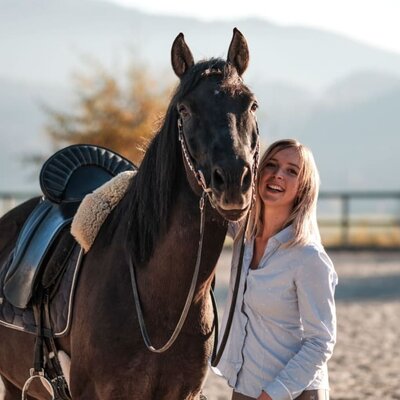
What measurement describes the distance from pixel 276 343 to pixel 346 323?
6.99m

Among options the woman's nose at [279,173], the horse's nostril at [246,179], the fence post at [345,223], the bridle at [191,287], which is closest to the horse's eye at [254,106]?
the bridle at [191,287]

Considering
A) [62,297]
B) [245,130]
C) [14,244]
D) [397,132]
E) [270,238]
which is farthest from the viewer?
[397,132]

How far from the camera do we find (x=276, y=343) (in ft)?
10.8

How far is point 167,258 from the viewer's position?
11.3 feet

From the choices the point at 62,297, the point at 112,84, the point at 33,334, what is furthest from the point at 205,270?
the point at 112,84

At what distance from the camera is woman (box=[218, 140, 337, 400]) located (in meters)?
3.16

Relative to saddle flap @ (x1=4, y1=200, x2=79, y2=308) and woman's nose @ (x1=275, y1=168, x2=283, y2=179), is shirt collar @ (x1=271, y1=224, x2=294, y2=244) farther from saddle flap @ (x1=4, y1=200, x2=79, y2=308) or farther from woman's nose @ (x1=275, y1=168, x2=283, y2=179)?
saddle flap @ (x1=4, y1=200, x2=79, y2=308)

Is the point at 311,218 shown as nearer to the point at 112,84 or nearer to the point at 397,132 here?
the point at 112,84

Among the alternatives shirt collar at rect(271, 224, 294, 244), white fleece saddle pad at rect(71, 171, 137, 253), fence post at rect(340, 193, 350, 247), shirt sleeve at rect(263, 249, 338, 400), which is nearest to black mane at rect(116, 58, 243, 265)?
white fleece saddle pad at rect(71, 171, 137, 253)

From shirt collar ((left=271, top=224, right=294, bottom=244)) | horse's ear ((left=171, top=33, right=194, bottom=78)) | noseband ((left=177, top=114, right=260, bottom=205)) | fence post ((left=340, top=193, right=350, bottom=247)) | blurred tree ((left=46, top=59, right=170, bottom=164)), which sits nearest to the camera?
noseband ((left=177, top=114, right=260, bottom=205))

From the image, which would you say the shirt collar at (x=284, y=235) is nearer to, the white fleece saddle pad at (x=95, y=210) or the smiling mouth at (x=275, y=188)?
the smiling mouth at (x=275, y=188)

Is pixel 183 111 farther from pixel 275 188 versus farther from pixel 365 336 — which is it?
pixel 365 336

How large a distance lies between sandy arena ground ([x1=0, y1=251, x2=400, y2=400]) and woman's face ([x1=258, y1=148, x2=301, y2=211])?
335 centimetres

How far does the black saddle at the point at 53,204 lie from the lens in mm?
4172
